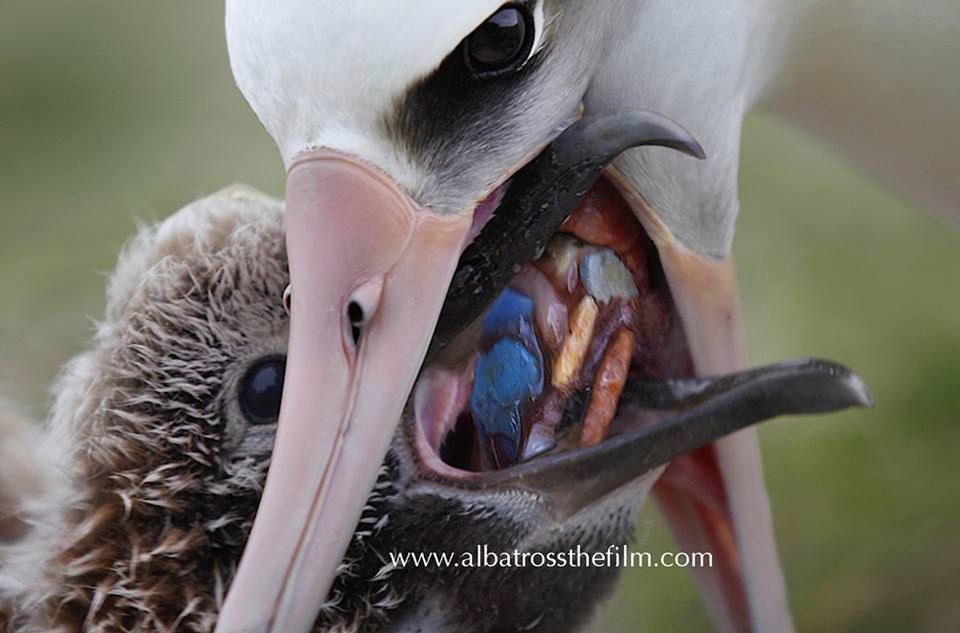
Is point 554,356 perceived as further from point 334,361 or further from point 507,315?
point 334,361

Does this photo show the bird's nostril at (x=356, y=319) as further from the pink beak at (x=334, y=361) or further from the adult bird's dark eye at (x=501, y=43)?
the adult bird's dark eye at (x=501, y=43)

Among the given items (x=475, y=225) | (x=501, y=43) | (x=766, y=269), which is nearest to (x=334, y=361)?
(x=475, y=225)

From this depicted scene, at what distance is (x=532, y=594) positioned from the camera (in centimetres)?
138

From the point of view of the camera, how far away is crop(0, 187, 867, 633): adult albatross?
1325mm

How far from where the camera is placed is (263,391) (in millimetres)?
A: 1404

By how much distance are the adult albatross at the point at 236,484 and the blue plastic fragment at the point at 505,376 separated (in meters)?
0.06

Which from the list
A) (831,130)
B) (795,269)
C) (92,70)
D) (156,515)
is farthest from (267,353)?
(92,70)

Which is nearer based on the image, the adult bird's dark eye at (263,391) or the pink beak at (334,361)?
the pink beak at (334,361)

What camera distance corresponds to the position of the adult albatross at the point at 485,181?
1.18 metres

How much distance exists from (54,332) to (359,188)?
1.78 meters

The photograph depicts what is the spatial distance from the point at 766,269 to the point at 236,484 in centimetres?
220

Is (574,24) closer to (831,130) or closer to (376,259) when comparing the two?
(376,259)

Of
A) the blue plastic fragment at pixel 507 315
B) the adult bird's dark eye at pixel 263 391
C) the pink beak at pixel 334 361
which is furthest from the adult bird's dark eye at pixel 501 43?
the adult bird's dark eye at pixel 263 391

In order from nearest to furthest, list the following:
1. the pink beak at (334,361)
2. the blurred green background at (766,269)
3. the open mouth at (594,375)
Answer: the pink beak at (334,361), the open mouth at (594,375), the blurred green background at (766,269)
